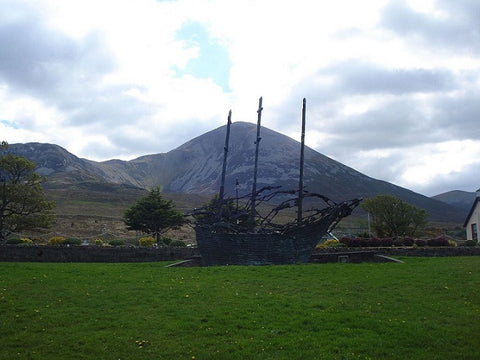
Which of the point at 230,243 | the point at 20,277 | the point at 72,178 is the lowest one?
the point at 20,277

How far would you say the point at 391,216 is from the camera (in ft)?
156

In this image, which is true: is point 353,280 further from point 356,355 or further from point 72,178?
point 72,178

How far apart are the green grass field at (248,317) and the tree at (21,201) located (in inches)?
939

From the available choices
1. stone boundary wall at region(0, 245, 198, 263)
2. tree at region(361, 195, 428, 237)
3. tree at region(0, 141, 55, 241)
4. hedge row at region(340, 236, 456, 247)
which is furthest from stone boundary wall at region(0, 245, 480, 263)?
tree at region(361, 195, 428, 237)

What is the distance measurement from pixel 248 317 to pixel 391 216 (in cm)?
4028

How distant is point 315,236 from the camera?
22906mm

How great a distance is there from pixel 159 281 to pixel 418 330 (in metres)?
9.52

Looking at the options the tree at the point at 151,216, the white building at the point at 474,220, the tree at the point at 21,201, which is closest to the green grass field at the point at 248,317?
the tree at the point at 21,201

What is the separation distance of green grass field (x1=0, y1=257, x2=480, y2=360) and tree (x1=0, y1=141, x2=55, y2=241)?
78.3 ft

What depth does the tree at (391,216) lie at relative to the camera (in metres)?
46.9

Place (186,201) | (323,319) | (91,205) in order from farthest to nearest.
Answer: (186,201) < (91,205) < (323,319)

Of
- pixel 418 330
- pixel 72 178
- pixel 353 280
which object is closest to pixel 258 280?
pixel 353 280

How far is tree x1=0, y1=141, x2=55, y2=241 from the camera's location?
3781 cm

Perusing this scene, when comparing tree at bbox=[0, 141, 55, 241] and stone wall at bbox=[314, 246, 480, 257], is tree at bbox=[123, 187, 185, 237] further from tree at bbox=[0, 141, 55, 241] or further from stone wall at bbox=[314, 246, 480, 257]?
stone wall at bbox=[314, 246, 480, 257]
